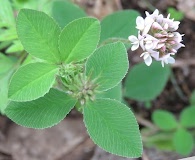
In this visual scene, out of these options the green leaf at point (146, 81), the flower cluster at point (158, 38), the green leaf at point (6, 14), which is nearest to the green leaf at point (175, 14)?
the green leaf at point (146, 81)

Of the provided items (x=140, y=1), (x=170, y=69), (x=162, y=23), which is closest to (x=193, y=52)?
(x=170, y=69)

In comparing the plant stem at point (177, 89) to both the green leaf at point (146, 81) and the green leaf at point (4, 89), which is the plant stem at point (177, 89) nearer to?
the green leaf at point (146, 81)

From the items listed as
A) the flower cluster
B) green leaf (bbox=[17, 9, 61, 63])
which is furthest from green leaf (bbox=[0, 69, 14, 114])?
the flower cluster

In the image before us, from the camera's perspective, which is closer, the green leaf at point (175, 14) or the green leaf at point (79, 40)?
the green leaf at point (79, 40)

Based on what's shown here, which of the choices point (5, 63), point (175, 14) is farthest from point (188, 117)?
point (5, 63)

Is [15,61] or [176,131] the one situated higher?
[15,61]

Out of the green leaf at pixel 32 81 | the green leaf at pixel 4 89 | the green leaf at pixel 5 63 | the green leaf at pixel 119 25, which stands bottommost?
the green leaf at pixel 4 89

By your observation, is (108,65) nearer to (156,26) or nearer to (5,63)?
(156,26)

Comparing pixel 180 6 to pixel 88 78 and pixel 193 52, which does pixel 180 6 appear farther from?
pixel 88 78
